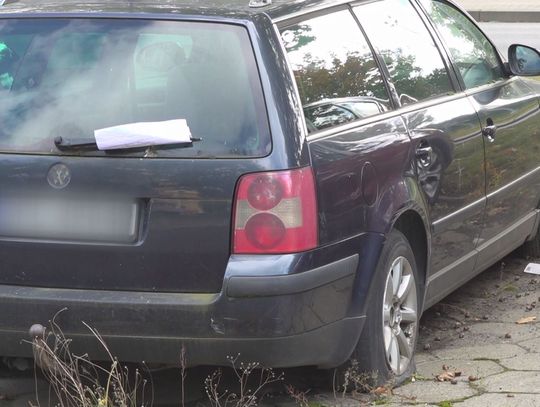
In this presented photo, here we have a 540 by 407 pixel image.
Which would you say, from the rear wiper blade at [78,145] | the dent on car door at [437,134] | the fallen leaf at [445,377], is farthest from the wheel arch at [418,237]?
the rear wiper blade at [78,145]

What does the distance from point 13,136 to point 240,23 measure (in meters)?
0.99

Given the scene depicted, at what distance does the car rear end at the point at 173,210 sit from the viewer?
162 inches

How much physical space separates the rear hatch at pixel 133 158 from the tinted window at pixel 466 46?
1.99 m

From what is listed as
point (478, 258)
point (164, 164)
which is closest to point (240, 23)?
point (164, 164)

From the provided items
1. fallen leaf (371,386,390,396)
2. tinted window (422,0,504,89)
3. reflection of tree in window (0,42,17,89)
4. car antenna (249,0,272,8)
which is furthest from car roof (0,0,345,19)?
fallen leaf (371,386,390,396)

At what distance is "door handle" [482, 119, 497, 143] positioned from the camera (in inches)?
226

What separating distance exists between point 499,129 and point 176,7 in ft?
7.13

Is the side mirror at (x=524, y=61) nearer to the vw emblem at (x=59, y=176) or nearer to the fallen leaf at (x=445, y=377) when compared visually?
the fallen leaf at (x=445, y=377)

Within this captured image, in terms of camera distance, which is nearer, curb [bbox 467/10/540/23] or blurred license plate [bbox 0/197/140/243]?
blurred license plate [bbox 0/197/140/243]

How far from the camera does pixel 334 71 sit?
4711 mm

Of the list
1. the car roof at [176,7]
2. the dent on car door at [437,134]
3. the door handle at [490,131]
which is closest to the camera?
the car roof at [176,7]

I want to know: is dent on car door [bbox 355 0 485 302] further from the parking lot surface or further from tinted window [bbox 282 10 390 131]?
the parking lot surface

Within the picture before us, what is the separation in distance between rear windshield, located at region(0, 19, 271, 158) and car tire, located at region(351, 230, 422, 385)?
862mm

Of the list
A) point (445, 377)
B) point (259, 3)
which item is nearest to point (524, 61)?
point (445, 377)
